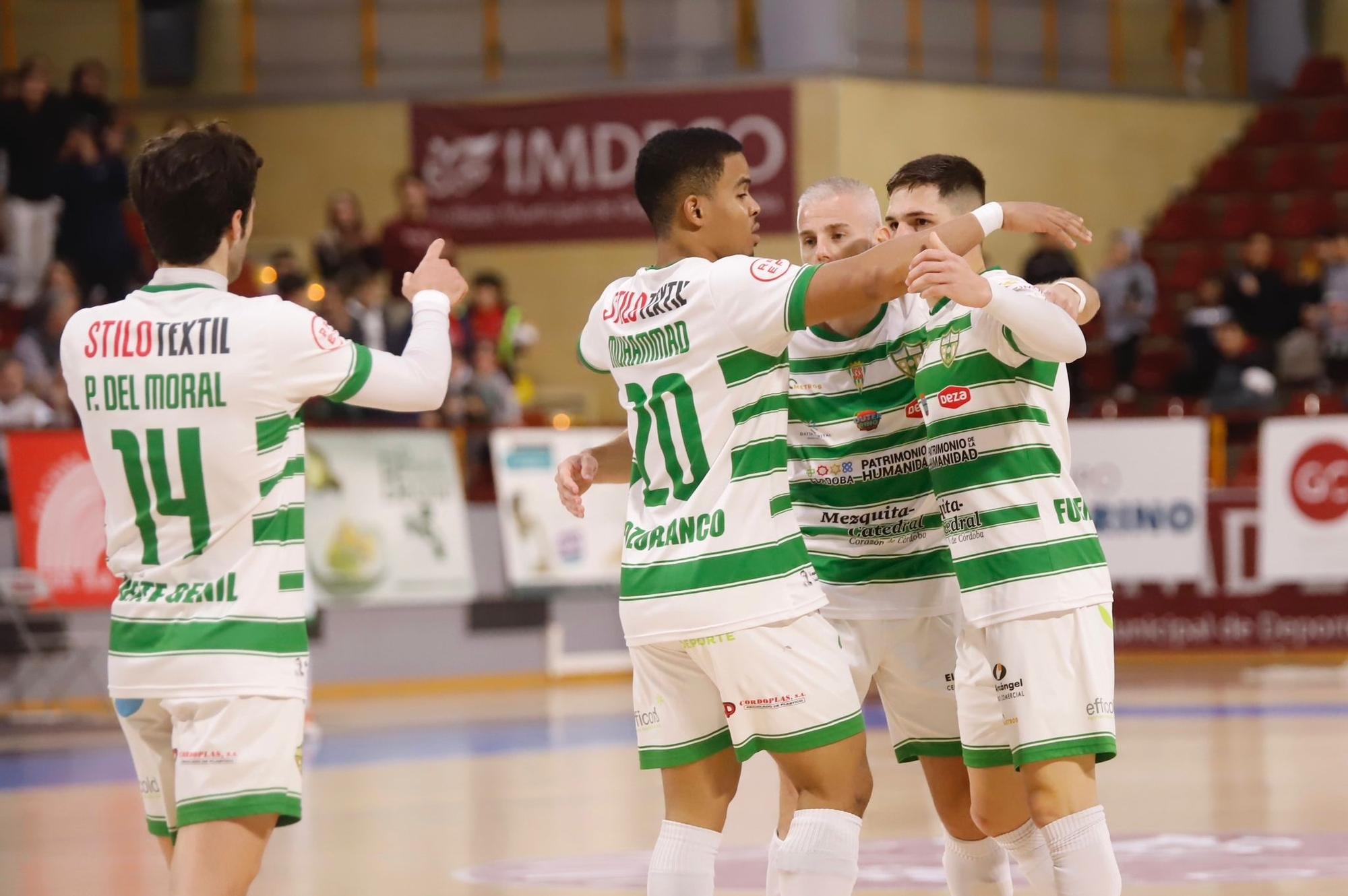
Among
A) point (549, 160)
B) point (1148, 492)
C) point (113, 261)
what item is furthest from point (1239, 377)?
point (113, 261)

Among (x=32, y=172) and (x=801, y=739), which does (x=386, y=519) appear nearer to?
(x=32, y=172)

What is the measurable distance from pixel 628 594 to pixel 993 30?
55.9ft

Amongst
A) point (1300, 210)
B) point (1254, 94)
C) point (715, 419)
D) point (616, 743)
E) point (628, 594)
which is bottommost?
point (616, 743)

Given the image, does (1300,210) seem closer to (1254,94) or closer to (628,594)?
(1254,94)

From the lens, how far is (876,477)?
5.62 meters

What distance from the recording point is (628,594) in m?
4.90

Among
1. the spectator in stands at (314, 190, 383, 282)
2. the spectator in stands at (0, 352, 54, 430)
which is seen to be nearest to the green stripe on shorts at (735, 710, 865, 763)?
the spectator in stands at (0, 352, 54, 430)

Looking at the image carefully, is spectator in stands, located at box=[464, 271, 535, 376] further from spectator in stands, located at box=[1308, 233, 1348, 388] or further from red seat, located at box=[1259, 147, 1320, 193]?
red seat, located at box=[1259, 147, 1320, 193]

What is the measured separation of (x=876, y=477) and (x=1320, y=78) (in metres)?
18.0

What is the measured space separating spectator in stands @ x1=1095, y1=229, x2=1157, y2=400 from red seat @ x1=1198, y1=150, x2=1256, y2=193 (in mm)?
2808

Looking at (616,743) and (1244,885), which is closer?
(1244,885)

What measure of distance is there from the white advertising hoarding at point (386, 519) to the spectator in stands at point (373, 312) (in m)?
1.14

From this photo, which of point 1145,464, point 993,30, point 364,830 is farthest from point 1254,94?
point 364,830

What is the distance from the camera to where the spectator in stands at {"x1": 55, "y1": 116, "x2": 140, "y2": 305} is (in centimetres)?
1717
